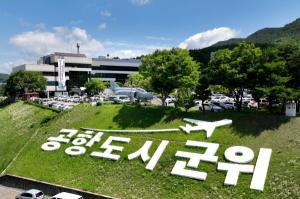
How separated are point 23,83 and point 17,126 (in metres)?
38.2

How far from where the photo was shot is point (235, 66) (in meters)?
42.6

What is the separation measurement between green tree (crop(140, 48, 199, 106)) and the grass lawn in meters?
3.45

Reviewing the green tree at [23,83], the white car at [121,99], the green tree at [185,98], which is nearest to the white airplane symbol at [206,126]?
the green tree at [185,98]

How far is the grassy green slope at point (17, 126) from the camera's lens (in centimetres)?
4947

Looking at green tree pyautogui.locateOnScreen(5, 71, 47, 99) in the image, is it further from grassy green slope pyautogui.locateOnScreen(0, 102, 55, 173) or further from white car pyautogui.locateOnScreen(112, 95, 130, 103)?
white car pyautogui.locateOnScreen(112, 95, 130, 103)

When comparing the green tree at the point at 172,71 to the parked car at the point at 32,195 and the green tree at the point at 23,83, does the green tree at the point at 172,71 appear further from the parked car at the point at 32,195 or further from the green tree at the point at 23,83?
the green tree at the point at 23,83

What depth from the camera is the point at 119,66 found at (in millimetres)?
142625

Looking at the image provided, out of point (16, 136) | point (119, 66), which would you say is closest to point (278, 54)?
point (16, 136)

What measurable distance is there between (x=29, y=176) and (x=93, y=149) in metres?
7.11

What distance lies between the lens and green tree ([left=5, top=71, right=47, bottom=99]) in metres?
99.1

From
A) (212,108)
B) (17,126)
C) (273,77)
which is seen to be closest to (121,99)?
(17,126)

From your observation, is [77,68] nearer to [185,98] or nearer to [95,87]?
[95,87]

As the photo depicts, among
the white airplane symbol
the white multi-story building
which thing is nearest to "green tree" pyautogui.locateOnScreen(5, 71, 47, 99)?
the white multi-story building

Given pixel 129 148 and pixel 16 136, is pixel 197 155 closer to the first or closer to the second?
pixel 129 148
